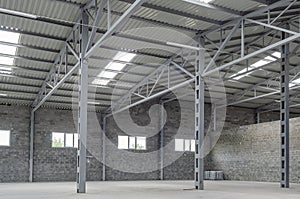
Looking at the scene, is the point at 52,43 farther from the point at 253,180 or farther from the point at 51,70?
the point at 253,180

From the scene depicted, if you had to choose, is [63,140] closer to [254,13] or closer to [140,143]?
[140,143]

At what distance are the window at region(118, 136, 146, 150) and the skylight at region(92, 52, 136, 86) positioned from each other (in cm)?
829

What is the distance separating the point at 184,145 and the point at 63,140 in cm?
1173

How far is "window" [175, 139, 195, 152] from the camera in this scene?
36844 millimetres

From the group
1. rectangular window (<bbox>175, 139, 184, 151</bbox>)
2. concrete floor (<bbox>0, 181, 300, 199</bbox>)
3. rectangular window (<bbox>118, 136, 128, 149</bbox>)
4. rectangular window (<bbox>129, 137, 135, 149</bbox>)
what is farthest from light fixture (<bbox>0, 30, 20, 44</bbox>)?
rectangular window (<bbox>175, 139, 184, 151</bbox>)

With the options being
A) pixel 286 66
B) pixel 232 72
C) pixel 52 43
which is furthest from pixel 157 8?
pixel 232 72

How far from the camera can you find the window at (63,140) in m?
32.5

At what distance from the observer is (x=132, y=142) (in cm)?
3506

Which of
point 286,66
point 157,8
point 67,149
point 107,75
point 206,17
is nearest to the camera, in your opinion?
point 157,8

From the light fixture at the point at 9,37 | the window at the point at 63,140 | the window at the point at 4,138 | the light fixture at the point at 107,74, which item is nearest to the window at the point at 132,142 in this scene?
the window at the point at 63,140

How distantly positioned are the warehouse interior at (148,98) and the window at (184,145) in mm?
123

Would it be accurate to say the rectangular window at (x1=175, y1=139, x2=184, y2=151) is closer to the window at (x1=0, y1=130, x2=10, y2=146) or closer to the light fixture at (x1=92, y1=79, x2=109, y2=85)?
the light fixture at (x1=92, y1=79, x2=109, y2=85)

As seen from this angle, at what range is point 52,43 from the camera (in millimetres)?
20594

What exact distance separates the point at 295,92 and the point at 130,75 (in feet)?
54.6
